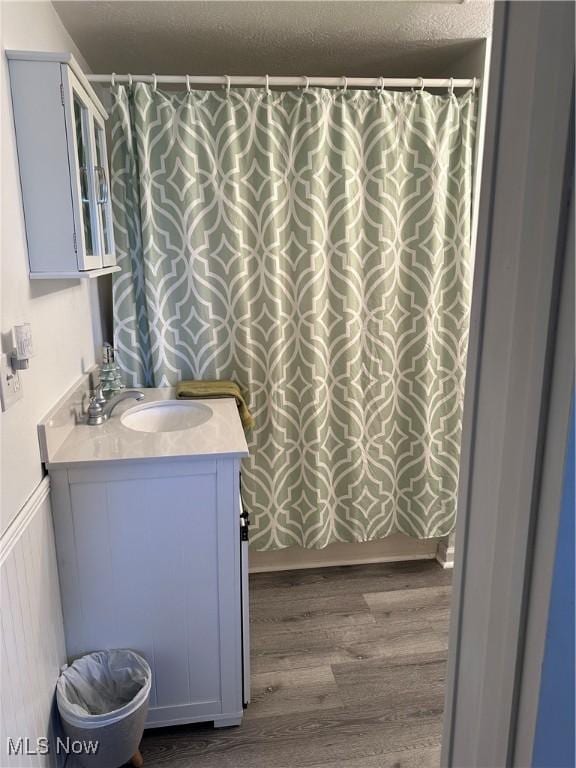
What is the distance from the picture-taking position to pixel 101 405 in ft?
6.43

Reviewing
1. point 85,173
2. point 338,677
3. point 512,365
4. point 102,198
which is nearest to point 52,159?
point 85,173

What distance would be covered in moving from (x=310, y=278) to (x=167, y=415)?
2.68 ft

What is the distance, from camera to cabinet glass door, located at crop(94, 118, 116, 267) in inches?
69.2

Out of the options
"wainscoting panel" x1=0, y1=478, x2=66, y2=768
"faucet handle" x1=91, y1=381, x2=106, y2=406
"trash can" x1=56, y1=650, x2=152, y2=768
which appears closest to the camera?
"wainscoting panel" x1=0, y1=478, x2=66, y2=768

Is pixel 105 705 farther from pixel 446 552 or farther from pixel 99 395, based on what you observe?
pixel 446 552

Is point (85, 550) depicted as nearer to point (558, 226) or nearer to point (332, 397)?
point (332, 397)

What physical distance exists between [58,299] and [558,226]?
158 centimetres

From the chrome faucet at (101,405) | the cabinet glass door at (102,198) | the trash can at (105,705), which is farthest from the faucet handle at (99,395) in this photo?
the trash can at (105,705)

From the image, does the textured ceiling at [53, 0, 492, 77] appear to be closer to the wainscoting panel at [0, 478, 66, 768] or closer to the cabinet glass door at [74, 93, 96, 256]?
the cabinet glass door at [74, 93, 96, 256]

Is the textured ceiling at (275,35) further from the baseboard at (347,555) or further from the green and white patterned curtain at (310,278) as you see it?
the baseboard at (347,555)

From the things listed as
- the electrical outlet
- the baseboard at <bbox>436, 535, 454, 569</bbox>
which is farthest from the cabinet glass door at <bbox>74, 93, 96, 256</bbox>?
the baseboard at <bbox>436, 535, 454, 569</bbox>

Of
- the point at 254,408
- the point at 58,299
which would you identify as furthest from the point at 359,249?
the point at 58,299

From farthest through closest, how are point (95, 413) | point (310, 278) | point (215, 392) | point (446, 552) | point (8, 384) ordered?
point (446, 552) < point (310, 278) < point (215, 392) < point (95, 413) < point (8, 384)

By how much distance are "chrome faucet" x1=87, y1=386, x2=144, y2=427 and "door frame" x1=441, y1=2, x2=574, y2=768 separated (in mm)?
1516
